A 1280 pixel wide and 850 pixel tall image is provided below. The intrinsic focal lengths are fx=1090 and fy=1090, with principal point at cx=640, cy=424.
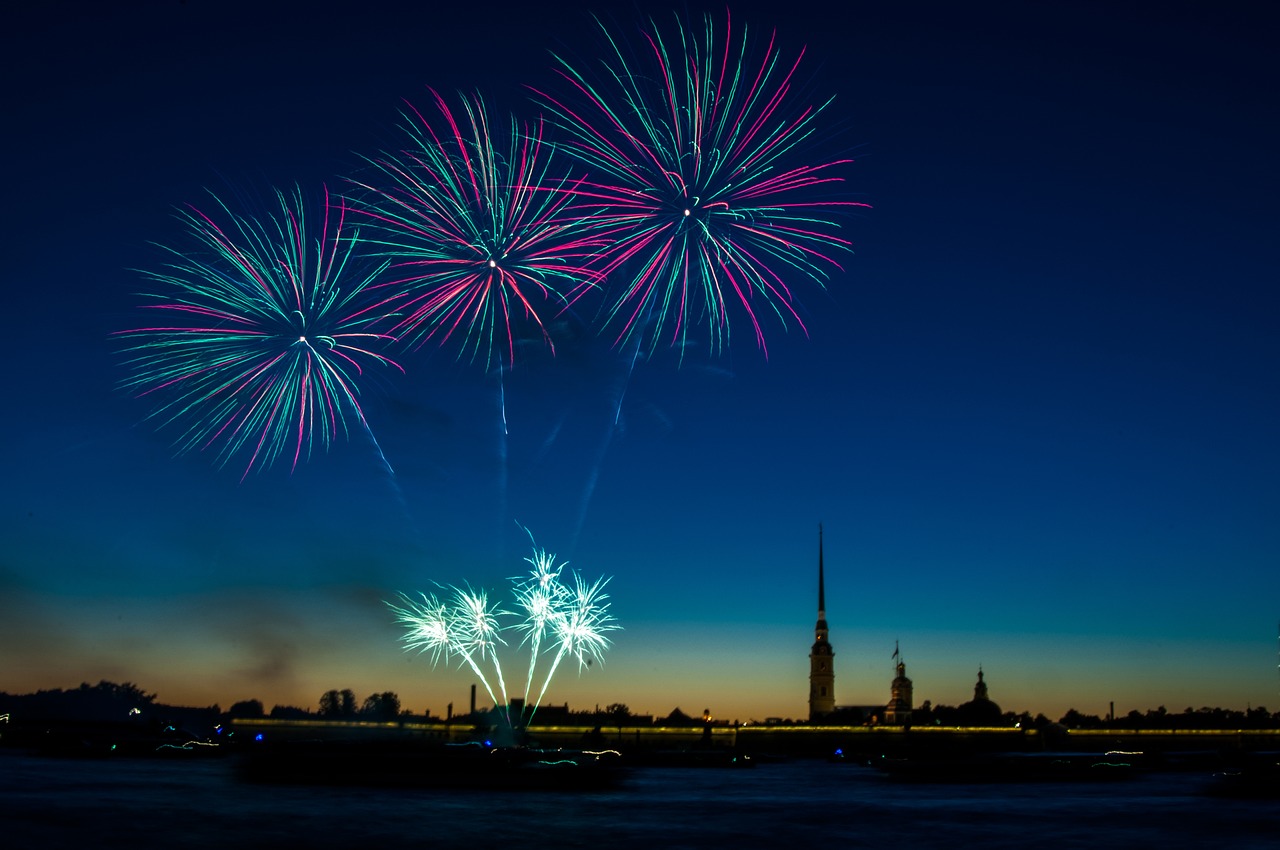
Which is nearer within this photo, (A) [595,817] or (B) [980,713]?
(A) [595,817]

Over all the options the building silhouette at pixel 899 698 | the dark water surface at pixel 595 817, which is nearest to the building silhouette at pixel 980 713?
the building silhouette at pixel 899 698

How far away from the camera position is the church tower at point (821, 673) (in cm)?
18275

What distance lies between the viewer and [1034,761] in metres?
94.1

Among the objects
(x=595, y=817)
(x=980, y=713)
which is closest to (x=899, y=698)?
(x=980, y=713)

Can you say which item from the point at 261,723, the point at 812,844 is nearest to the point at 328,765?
the point at 812,844

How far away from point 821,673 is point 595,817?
14834cm

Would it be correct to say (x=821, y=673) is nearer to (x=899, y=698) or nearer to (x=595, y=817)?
(x=899, y=698)

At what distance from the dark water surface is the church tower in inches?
4777

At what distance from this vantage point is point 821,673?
604ft

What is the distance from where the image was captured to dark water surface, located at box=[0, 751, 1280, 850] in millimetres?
32125

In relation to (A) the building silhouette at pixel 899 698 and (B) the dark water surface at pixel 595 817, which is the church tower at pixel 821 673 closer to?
(A) the building silhouette at pixel 899 698

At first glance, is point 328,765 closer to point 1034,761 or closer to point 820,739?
point 1034,761

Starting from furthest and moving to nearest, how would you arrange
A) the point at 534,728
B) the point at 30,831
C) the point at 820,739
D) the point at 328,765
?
the point at 534,728 → the point at 820,739 → the point at 328,765 → the point at 30,831

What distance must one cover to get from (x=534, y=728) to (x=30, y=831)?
16695 cm
